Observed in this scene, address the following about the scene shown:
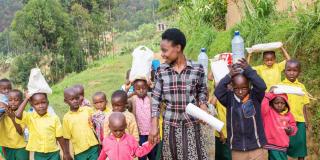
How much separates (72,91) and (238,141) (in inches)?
71.4

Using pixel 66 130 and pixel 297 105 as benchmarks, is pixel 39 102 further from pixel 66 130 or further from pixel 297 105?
pixel 297 105

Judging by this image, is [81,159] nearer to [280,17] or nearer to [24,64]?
[280,17]

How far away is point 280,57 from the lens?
6.04 metres

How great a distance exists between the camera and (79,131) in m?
4.53

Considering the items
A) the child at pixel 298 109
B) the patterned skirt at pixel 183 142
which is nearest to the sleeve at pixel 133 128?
the patterned skirt at pixel 183 142

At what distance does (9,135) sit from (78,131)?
35.0 inches

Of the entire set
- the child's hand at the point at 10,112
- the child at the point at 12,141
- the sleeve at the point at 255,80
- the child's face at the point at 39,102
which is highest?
the sleeve at the point at 255,80

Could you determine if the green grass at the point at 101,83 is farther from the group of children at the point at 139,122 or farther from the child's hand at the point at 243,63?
the child's hand at the point at 243,63

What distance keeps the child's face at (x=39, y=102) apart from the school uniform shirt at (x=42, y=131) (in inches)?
3.4

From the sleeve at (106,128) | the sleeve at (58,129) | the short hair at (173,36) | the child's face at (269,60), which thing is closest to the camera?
the short hair at (173,36)

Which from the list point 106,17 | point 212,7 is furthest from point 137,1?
point 212,7

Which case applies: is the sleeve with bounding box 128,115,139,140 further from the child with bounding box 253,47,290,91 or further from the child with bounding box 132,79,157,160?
the child with bounding box 253,47,290,91

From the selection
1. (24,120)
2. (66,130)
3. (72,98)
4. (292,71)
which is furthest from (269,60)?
(24,120)

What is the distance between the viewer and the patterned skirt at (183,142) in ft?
12.0
